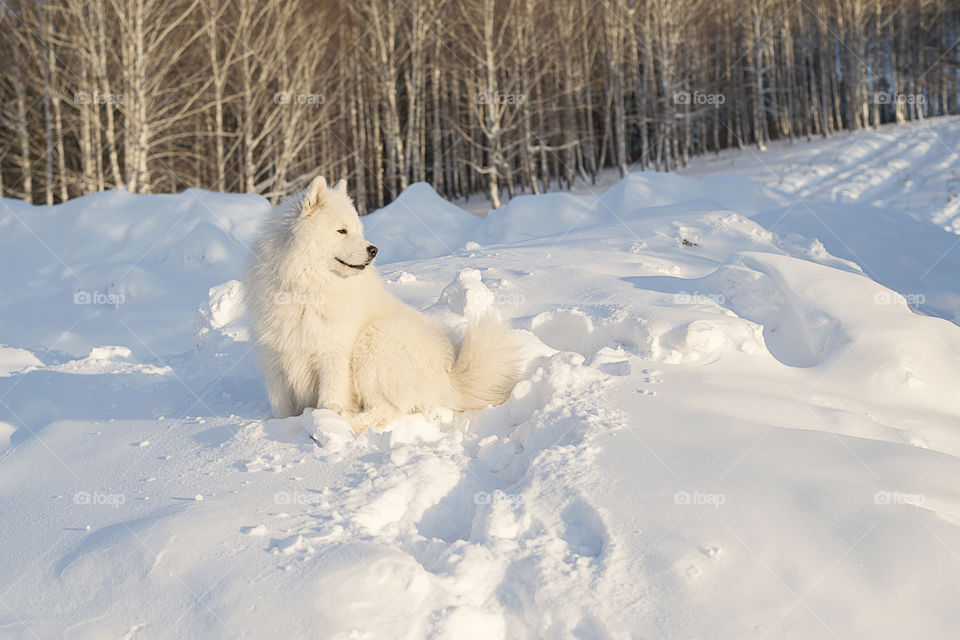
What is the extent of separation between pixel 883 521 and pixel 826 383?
1.42m

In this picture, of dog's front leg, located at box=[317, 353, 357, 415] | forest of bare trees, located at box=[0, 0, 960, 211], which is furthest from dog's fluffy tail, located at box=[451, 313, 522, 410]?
forest of bare trees, located at box=[0, 0, 960, 211]

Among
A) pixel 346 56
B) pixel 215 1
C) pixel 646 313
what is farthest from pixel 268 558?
pixel 346 56

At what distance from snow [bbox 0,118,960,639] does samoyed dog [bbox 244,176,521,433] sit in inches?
8.2

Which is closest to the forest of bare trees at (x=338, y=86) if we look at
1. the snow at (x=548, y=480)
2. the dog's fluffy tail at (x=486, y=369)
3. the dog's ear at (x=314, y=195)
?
the snow at (x=548, y=480)

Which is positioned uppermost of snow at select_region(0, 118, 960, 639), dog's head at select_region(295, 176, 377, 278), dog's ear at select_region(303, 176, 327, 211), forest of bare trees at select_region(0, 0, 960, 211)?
forest of bare trees at select_region(0, 0, 960, 211)

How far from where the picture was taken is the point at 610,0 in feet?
79.6

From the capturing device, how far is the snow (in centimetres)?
203

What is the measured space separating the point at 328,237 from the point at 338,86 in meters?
19.5

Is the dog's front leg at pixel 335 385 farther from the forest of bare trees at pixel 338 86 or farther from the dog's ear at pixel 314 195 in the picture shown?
the forest of bare trees at pixel 338 86

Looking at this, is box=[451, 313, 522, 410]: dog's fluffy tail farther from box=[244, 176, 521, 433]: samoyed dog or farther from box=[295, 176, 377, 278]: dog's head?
box=[295, 176, 377, 278]: dog's head

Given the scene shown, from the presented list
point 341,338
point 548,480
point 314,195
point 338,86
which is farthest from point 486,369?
point 338,86

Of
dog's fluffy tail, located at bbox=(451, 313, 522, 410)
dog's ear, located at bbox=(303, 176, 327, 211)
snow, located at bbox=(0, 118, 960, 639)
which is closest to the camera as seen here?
snow, located at bbox=(0, 118, 960, 639)

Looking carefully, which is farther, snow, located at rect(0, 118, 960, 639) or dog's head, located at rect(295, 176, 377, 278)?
dog's head, located at rect(295, 176, 377, 278)

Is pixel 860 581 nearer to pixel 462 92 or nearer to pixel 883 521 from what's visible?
pixel 883 521
